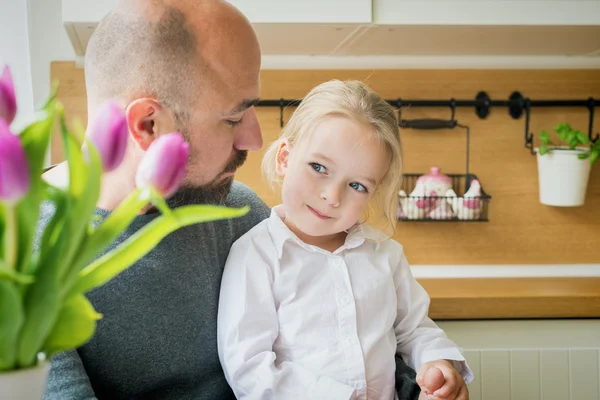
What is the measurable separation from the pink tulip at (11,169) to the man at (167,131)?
2.00 feet

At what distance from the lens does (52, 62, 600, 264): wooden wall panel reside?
233cm

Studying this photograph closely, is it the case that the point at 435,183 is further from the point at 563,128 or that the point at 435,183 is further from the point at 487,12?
the point at 487,12

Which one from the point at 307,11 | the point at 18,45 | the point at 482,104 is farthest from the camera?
the point at 482,104

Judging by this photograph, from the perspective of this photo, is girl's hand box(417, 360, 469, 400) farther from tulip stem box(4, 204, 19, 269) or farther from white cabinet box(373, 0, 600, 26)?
white cabinet box(373, 0, 600, 26)

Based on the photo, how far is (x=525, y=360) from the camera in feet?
6.49

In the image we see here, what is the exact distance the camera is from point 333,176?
1.16 metres

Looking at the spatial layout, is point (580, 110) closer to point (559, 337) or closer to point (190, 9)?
point (559, 337)

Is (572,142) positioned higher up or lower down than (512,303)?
higher up

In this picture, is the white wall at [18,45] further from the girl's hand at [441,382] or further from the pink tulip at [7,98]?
the pink tulip at [7,98]

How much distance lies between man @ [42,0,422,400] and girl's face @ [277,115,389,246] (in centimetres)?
10

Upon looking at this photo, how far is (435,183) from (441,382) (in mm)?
1211

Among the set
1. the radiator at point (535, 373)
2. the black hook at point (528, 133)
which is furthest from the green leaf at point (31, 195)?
the black hook at point (528, 133)

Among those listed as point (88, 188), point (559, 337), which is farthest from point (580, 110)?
point (88, 188)

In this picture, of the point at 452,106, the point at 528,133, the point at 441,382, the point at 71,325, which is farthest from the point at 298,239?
the point at 528,133
